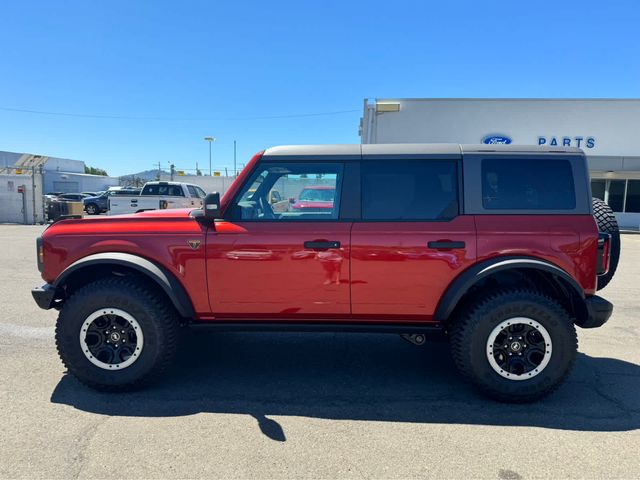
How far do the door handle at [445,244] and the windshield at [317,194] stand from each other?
89cm

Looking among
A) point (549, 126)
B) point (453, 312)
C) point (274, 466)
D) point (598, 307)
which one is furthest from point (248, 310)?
point (549, 126)

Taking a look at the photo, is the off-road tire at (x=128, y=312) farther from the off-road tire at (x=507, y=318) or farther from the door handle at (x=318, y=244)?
the off-road tire at (x=507, y=318)

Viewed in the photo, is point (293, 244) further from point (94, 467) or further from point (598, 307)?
point (598, 307)

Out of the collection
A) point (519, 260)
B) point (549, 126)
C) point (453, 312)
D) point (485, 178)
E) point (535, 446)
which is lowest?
point (535, 446)

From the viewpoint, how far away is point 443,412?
10.1 feet

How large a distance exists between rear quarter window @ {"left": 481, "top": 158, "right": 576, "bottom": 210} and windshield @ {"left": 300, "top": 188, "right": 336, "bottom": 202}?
1.24 m

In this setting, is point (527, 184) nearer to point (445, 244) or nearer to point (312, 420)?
point (445, 244)

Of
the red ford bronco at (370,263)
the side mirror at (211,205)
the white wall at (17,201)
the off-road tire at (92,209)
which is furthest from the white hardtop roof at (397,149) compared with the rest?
the off-road tire at (92,209)

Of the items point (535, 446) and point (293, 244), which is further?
point (293, 244)

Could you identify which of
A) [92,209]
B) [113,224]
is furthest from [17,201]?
[113,224]

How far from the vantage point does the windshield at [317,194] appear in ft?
11.1

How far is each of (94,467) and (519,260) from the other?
3.20 metres

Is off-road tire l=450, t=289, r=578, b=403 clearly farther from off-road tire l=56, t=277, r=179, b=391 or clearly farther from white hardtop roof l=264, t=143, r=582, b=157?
off-road tire l=56, t=277, r=179, b=391

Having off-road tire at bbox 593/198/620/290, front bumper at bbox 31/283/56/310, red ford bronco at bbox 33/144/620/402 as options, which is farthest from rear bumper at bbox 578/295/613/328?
front bumper at bbox 31/283/56/310
